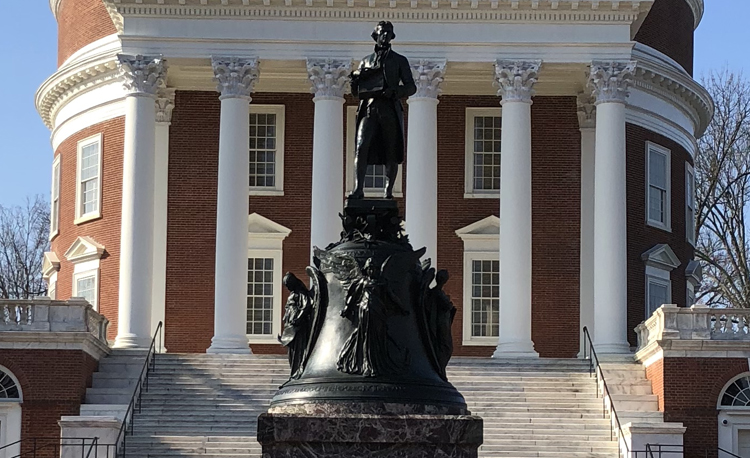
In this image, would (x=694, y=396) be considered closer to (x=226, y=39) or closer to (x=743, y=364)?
(x=743, y=364)

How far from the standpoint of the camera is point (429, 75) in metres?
45.2

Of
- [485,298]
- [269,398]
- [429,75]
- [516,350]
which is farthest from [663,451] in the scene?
[485,298]

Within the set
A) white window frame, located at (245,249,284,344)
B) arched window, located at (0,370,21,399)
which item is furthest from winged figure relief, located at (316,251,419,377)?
white window frame, located at (245,249,284,344)

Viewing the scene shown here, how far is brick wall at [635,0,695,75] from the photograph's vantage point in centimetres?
5328

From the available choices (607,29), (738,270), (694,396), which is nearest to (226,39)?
(607,29)

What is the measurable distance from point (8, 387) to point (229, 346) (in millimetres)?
6517

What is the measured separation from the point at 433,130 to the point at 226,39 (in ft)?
19.7

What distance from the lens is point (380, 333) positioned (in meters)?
18.2

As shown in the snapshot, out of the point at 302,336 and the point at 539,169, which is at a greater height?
the point at 539,169

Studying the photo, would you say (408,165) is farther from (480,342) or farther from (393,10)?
(480,342)

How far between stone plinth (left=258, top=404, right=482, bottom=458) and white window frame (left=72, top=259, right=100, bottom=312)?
33.7 metres

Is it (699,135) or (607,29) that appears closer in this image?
(607,29)

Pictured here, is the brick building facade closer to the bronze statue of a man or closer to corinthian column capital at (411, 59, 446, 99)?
corinthian column capital at (411, 59, 446, 99)

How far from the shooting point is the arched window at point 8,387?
127 ft
